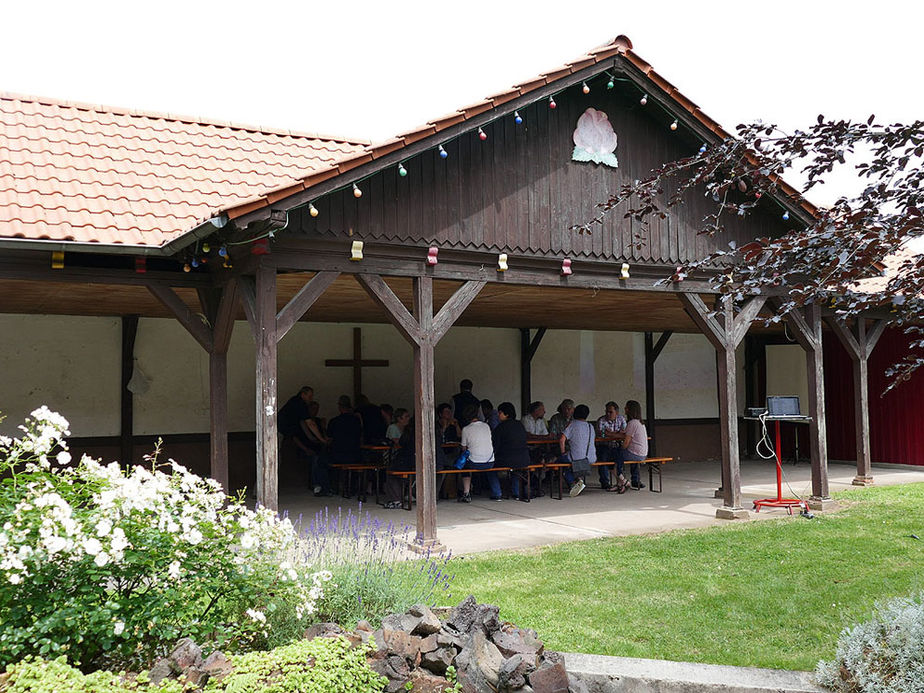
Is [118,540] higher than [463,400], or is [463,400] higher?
[463,400]

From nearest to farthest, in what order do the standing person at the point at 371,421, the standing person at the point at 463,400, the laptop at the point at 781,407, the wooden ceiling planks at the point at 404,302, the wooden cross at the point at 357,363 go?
Answer: the wooden ceiling planks at the point at 404,302, the laptop at the point at 781,407, the standing person at the point at 371,421, the standing person at the point at 463,400, the wooden cross at the point at 357,363

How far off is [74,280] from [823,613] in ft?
21.9

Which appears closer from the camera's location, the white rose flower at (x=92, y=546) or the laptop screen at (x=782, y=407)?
the white rose flower at (x=92, y=546)

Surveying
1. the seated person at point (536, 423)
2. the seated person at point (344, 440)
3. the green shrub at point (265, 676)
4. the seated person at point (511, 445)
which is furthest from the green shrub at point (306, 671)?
the seated person at point (536, 423)

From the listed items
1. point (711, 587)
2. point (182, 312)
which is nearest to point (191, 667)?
point (711, 587)

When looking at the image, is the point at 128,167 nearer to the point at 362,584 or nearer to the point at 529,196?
the point at 529,196

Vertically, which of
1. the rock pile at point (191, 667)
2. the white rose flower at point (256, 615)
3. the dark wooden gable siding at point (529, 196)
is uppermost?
the dark wooden gable siding at point (529, 196)

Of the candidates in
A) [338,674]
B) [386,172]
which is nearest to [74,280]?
[386,172]

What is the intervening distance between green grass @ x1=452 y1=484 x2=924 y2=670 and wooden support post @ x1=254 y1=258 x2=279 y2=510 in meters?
1.77

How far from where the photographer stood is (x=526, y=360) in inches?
611

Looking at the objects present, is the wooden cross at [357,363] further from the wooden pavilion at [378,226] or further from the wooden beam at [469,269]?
the wooden beam at [469,269]

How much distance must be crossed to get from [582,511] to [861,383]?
5319mm

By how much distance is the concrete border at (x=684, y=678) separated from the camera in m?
4.16

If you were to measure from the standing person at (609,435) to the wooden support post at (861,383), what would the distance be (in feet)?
11.2
